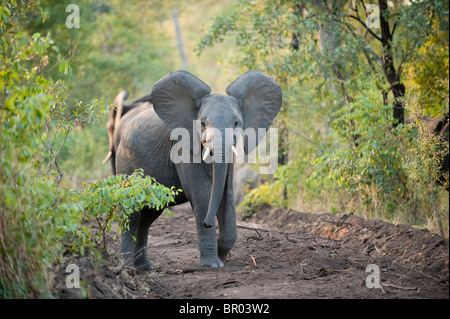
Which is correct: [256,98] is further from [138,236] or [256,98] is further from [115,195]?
[115,195]

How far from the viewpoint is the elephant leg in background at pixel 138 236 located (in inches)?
328

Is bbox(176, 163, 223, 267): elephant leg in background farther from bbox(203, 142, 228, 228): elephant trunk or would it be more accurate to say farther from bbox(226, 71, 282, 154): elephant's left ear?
bbox(226, 71, 282, 154): elephant's left ear

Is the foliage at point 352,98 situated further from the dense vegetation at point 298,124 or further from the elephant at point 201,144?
the elephant at point 201,144

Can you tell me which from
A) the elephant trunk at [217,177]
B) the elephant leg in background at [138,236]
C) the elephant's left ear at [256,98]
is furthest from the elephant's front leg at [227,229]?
the elephant leg in background at [138,236]

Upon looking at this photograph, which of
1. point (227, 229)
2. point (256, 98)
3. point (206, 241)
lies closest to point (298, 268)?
point (227, 229)

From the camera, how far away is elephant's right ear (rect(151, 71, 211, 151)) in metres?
7.95

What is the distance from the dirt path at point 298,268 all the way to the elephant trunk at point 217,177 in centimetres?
81

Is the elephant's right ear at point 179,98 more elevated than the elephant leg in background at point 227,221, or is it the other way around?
the elephant's right ear at point 179,98

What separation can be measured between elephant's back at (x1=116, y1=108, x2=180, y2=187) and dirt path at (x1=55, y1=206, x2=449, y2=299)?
1.29m

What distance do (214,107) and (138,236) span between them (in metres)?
2.51

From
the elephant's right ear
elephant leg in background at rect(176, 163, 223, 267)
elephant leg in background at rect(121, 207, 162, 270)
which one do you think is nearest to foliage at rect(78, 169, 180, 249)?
elephant leg in background at rect(176, 163, 223, 267)

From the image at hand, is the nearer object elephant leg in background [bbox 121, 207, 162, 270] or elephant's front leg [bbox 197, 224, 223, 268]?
elephant's front leg [bbox 197, 224, 223, 268]

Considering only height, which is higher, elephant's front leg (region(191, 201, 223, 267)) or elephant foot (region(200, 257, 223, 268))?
elephant's front leg (region(191, 201, 223, 267))
